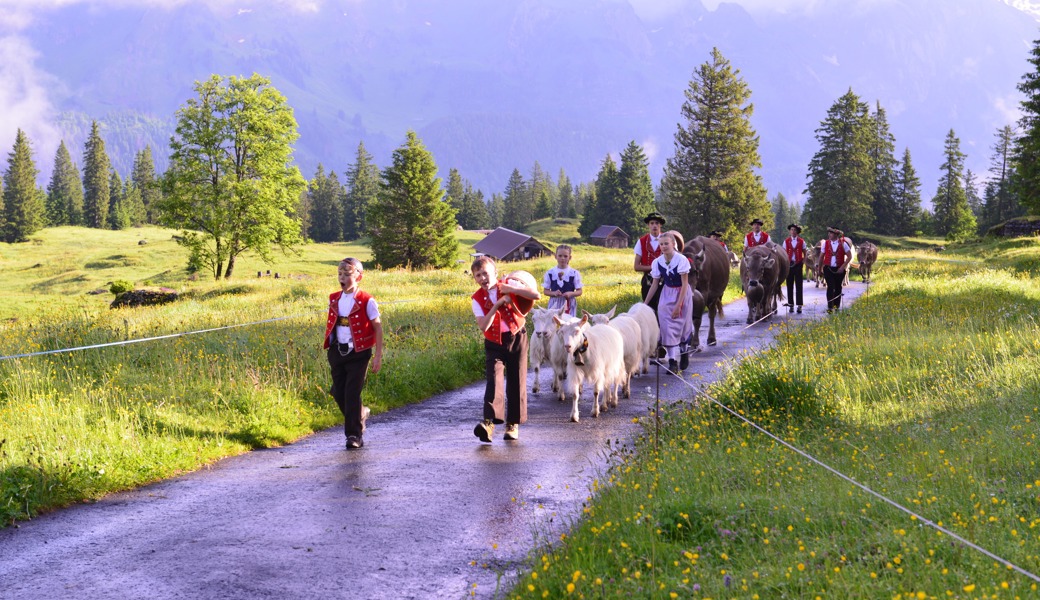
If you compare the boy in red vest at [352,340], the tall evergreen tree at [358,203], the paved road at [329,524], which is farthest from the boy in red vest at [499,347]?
the tall evergreen tree at [358,203]

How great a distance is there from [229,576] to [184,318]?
1586 cm

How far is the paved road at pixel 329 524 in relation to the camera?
5.85 metres

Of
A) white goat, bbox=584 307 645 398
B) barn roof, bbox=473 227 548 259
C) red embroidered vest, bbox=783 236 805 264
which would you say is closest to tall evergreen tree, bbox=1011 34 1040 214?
red embroidered vest, bbox=783 236 805 264

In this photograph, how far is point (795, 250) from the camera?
23266 millimetres

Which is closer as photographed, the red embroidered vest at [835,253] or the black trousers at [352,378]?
the black trousers at [352,378]

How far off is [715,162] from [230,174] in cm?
3310

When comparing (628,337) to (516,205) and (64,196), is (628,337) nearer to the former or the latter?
(516,205)

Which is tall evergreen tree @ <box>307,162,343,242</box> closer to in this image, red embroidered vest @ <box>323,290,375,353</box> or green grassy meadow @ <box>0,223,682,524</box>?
green grassy meadow @ <box>0,223,682,524</box>

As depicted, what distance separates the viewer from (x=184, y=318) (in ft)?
67.5

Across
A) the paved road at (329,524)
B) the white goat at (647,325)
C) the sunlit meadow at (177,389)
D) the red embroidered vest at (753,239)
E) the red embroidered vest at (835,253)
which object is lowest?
the paved road at (329,524)

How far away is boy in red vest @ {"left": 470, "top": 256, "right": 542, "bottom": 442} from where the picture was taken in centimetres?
1002

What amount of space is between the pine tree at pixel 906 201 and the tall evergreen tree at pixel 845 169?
13692 mm

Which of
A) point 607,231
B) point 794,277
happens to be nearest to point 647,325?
point 794,277

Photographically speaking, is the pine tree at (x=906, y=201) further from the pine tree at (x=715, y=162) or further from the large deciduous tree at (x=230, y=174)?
the large deciduous tree at (x=230, y=174)
